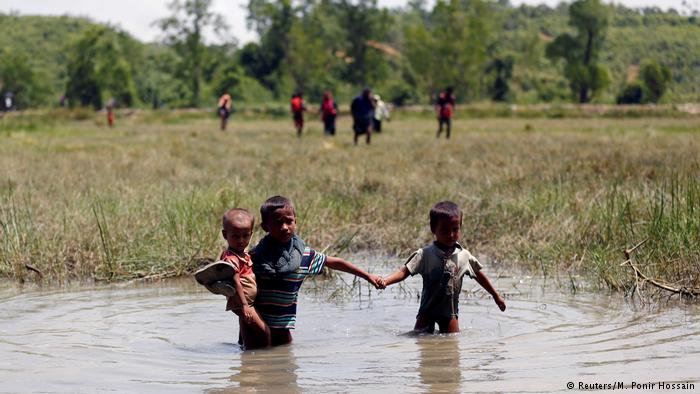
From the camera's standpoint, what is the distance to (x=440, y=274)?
22.9 feet

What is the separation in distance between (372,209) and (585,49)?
69.9 metres

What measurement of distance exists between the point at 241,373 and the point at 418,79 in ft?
256

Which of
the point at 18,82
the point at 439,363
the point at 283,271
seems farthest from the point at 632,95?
the point at 439,363

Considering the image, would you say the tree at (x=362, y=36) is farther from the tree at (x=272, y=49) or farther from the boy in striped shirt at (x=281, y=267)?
the boy in striped shirt at (x=281, y=267)

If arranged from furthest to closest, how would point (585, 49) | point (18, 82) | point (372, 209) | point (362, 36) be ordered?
1. point (362, 36)
2. point (18, 82)
3. point (585, 49)
4. point (372, 209)

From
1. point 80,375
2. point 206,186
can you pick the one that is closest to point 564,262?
point 80,375

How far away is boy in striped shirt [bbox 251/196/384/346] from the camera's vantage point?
654 cm

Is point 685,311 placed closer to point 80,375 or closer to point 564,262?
point 564,262

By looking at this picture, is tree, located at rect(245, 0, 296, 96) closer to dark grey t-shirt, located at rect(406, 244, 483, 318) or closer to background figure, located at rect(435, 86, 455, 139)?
background figure, located at rect(435, 86, 455, 139)

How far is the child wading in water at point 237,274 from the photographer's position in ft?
21.0

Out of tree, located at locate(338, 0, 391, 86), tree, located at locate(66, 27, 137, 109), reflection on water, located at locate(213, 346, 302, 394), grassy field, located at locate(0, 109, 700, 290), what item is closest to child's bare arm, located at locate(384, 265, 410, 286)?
reflection on water, located at locate(213, 346, 302, 394)

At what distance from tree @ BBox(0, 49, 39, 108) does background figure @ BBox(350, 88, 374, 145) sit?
189ft

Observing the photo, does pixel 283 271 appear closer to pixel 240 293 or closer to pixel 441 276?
pixel 240 293

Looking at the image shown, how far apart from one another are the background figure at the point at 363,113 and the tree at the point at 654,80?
42.8 metres
